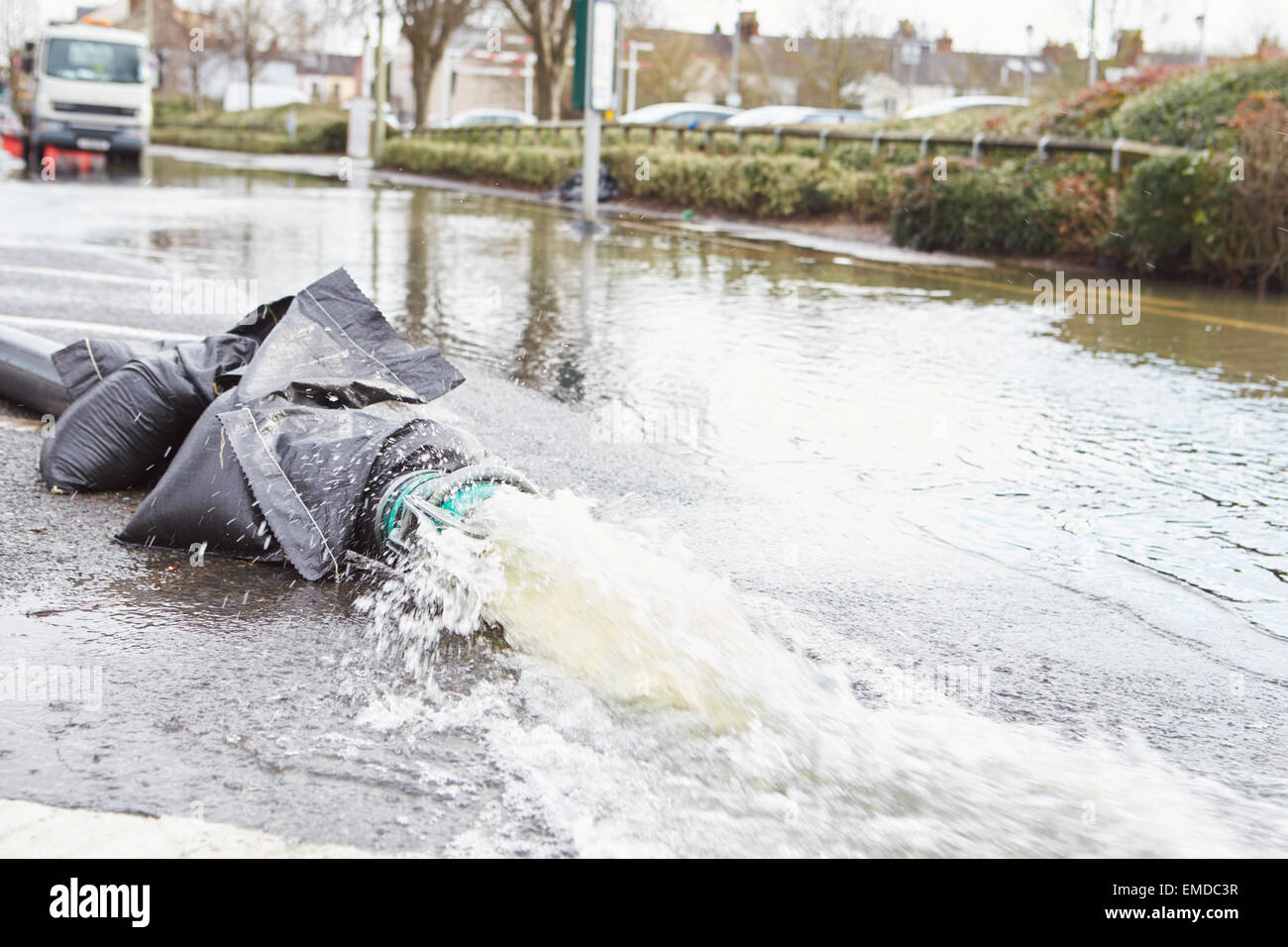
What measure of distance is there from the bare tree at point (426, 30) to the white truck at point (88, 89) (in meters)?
12.9

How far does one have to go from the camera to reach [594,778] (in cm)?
245

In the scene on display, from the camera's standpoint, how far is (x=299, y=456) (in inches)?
141

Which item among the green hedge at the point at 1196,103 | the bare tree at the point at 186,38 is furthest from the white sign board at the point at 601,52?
the bare tree at the point at 186,38

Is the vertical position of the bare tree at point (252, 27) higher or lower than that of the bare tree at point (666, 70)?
higher

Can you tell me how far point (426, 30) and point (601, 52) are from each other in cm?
2435

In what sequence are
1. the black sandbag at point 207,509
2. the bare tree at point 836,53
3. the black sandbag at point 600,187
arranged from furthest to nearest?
1. the bare tree at point 836,53
2. the black sandbag at point 600,187
3. the black sandbag at point 207,509

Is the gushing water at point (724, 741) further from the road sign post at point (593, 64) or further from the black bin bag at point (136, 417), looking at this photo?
the road sign post at point (593, 64)

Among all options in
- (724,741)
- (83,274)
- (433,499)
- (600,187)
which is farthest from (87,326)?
(600,187)

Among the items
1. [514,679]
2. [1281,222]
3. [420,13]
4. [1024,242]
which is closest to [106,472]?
[514,679]

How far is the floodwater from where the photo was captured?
241 centimetres

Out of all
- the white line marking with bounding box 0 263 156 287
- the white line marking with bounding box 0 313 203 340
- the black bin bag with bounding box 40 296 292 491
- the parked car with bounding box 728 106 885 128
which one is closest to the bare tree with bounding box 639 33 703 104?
the parked car with bounding box 728 106 885 128

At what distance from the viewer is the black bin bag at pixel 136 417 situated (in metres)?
4.17

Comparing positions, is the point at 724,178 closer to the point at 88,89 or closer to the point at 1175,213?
the point at 1175,213

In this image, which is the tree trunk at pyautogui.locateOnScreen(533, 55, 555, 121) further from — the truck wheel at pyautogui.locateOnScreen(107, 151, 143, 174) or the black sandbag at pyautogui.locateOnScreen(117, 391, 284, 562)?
the black sandbag at pyautogui.locateOnScreen(117, 391, 284, 562)
